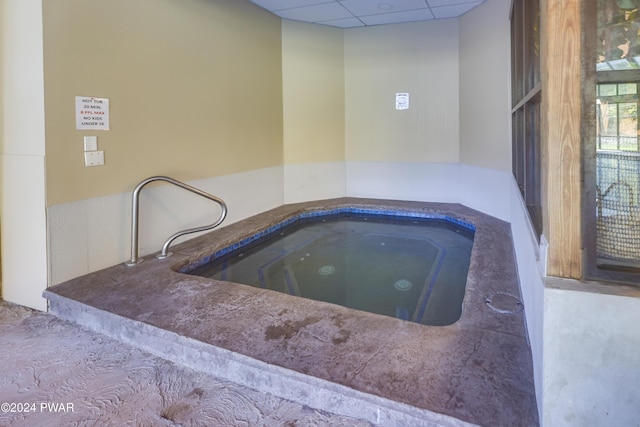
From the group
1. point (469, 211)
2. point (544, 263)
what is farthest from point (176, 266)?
point (469, 211)

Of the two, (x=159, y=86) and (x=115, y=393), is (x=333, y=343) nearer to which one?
(x=115, y=393)

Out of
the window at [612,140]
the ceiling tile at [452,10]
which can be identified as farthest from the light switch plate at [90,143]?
the ceiling tile at [452,10]

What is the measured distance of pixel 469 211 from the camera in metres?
5.37

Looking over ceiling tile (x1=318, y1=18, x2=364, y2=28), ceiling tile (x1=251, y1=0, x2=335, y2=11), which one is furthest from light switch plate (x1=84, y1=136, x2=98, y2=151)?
ceiling tile (x1=318, y1=18, x2=364, y2=28)

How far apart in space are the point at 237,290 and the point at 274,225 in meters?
2.35

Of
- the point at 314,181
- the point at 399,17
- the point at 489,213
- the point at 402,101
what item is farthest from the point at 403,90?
the point at 489,213

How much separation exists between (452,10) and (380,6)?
1024 mm

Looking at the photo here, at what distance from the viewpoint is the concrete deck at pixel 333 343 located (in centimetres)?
153

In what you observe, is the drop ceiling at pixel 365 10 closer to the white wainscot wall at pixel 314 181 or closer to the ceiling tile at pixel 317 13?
the ceiling tile at pixel 317 13

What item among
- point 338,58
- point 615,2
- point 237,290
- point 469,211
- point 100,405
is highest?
point 338,58

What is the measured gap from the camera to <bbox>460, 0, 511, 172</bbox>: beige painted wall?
4.51m

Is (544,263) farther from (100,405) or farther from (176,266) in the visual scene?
(176,266)

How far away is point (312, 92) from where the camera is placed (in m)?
6.02

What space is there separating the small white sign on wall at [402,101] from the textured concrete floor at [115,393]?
A: 205 inches
